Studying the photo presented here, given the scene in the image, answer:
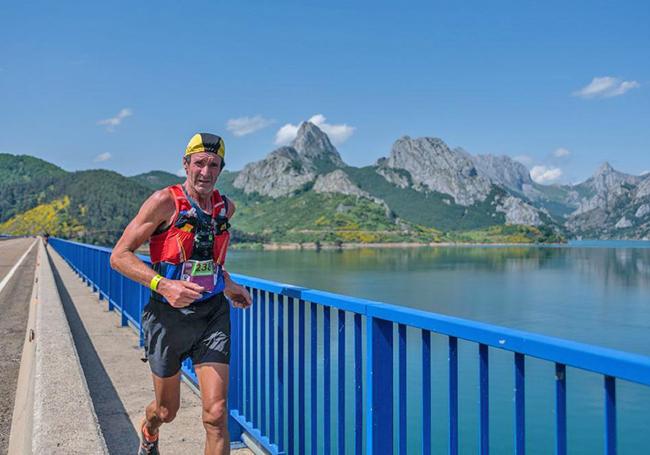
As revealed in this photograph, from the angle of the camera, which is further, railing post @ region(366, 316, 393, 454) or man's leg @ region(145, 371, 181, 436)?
man's leg @ region(145, 371, 181, 436)

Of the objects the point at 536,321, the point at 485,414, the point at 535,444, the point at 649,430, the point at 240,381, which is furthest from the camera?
the point at 536,321

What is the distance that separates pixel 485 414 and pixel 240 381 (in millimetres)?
2596

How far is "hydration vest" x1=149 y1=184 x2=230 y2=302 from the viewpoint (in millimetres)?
3133

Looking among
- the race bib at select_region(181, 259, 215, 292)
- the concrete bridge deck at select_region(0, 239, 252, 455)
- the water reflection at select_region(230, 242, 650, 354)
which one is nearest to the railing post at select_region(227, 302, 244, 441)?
the concrete bridge deck at select_region(0, 239, 252, 455)

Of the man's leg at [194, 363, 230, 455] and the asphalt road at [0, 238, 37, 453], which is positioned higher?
the man's leg at [194, 363, 230, 455]

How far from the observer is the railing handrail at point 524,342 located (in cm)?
168

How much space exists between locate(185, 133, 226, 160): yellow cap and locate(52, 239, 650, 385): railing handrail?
1.00m

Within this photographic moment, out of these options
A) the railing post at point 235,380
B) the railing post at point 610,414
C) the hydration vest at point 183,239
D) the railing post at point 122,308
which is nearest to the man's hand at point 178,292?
the hydration vest at point 183,239

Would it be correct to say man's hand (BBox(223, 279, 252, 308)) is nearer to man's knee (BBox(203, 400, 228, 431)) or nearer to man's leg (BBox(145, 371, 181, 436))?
man's leg (BBox(145, 371, 181, 436))

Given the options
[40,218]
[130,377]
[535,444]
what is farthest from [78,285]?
[40,218]

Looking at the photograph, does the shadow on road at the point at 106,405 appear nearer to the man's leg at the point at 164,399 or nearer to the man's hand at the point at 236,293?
the man's leg at the point at 164,399

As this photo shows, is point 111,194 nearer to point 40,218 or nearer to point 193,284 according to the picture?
point 40,218

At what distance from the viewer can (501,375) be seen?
21922mm

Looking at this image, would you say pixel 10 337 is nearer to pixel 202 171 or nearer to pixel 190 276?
pixel 190 276
